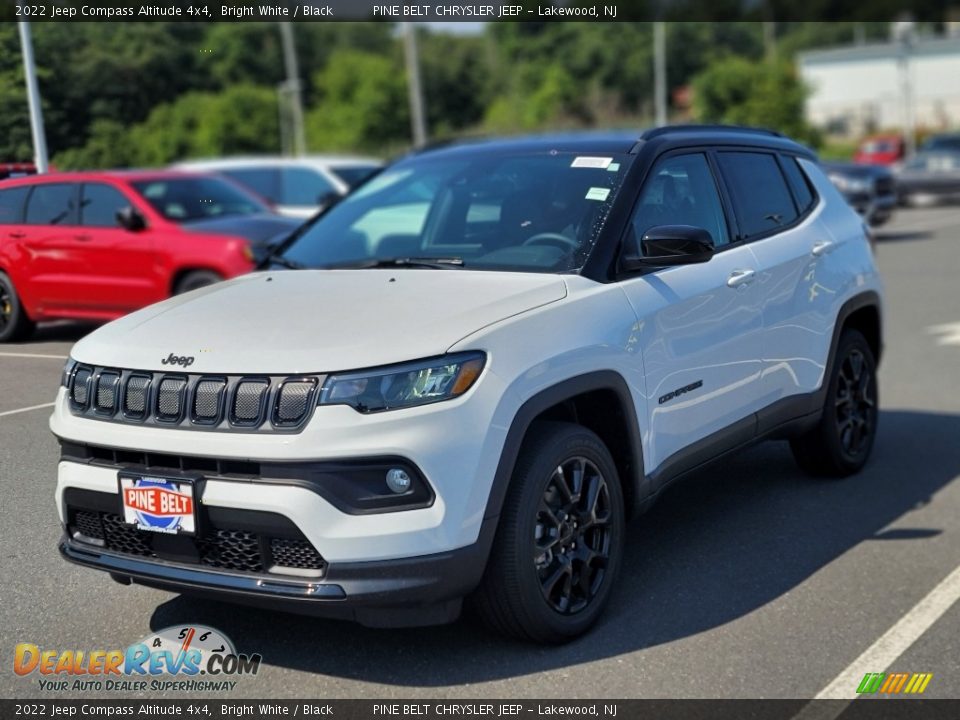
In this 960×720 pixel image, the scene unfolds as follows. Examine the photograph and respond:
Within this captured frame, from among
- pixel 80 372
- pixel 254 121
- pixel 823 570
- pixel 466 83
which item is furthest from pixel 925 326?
pixel 466 83

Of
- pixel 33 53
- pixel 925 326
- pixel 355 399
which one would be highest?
pixel 33 53

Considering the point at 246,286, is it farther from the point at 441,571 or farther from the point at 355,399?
the point at 441,571

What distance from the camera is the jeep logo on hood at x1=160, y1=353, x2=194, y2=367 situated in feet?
12.5

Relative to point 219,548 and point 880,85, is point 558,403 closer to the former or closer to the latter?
A: point 219,548

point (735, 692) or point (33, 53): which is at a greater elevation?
point (33, 53)

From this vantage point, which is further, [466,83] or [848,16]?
[848,16]

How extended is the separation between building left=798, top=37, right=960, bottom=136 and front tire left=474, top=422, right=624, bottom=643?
8185 cm

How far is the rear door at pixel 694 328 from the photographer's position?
183 inches

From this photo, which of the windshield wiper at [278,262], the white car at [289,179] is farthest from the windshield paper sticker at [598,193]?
the white car at [289,179]

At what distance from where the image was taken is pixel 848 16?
2675 inches

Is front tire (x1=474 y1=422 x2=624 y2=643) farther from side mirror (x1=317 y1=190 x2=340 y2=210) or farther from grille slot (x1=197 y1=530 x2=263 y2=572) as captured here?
side mirror (x1=317 y1=190 x2=340 y2=210)

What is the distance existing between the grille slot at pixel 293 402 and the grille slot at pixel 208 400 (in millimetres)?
192

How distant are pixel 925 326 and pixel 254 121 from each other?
6821 mm

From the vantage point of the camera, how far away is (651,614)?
4.54 metres
